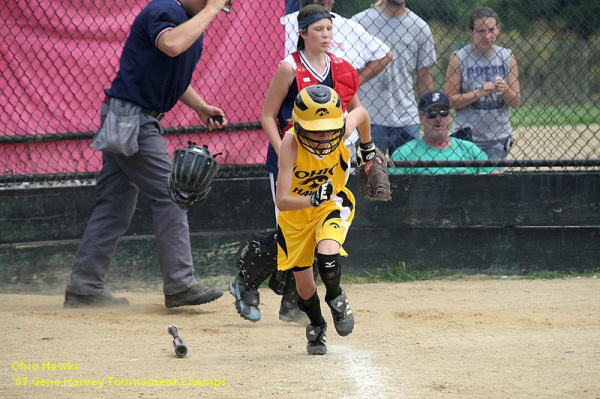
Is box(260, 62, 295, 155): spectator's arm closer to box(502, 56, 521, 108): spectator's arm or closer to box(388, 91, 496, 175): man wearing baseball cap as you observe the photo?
box(388, 91, 496, 175): man wearing baseball cap

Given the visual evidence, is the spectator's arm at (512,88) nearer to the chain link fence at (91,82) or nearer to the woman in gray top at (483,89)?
the woman in gray top at (483,89)

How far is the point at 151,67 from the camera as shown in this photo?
217 inches

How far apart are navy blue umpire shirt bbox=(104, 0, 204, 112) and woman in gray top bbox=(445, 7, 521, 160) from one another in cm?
246

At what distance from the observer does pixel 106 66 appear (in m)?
6.60

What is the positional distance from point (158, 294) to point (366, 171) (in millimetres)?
2350

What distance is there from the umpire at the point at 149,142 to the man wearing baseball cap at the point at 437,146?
6.09 feet

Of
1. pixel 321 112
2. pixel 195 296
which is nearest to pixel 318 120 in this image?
pixel 321 112

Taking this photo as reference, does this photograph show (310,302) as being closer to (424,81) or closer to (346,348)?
(346,348)

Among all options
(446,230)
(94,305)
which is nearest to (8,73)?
(94,305)

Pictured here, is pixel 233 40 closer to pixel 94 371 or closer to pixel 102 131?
pixel 102 131

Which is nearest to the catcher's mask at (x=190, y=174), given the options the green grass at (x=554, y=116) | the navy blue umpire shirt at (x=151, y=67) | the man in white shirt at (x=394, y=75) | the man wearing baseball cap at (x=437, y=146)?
the navy blue umpire shirt at (x=151, y=67)

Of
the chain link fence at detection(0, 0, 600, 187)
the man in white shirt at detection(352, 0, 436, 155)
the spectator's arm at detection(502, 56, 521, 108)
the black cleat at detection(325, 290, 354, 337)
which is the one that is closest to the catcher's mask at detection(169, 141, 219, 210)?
the black cleat at detection(325, 290, 354, 337)

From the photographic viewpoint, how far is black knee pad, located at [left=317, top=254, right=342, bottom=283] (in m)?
4.39

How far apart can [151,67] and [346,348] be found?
7.05ft
